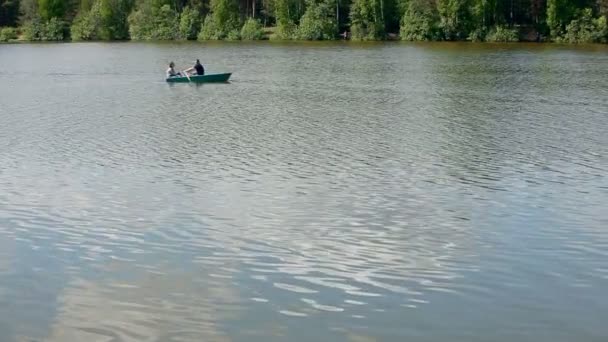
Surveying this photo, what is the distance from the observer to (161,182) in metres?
20.8

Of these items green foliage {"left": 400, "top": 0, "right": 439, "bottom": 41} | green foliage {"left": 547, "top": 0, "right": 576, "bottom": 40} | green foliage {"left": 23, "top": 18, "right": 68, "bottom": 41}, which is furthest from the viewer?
green foliage {"left": 23, "top": 18, "right": 68, "bottom": 41}

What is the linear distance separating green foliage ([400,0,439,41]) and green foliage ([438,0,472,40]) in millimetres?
1017

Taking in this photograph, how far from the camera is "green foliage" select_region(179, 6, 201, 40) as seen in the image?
116 m

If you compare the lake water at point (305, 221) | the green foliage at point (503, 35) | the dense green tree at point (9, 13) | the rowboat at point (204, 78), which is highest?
the dense green tree at point (9, 13)

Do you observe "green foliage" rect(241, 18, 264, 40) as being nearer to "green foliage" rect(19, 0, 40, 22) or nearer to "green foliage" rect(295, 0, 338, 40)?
"green foliage" rect(295, 0, 338, 40)

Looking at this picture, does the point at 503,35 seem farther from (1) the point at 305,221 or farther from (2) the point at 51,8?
(1) the point at 305,221

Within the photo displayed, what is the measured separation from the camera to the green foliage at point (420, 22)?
102562 millimetres

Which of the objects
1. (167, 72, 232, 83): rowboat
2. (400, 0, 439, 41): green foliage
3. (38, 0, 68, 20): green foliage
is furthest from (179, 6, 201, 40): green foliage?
(167, 72, 232, 83): rowboat

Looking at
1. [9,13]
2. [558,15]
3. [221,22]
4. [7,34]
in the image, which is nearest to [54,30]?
[7,34]

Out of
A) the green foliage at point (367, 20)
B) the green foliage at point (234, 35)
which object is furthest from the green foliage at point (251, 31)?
the green foliage at point (367, 20)

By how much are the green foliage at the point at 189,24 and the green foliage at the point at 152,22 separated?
3.86ft

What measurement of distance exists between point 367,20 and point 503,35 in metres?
18.6

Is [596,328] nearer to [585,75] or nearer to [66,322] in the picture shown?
[66,322]

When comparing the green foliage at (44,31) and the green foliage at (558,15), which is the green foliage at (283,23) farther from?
the green foliage at (44,31)
